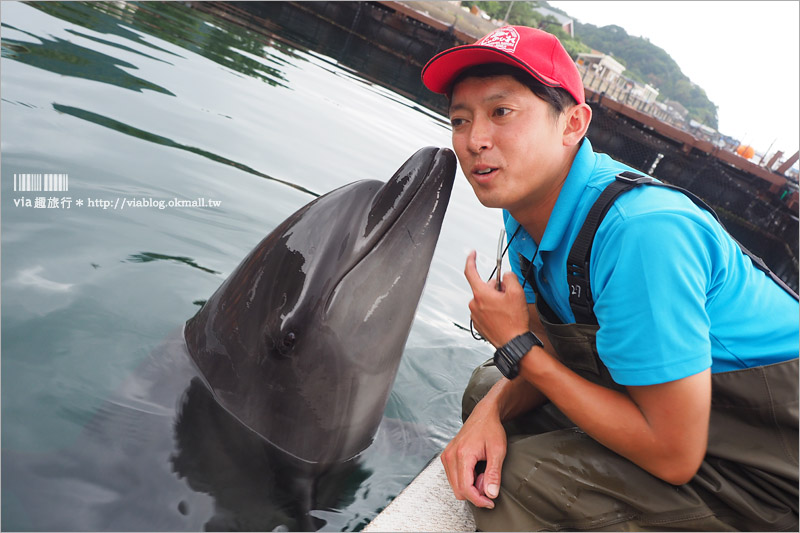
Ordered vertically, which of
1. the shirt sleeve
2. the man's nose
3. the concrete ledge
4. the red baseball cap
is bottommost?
the concrete ledge

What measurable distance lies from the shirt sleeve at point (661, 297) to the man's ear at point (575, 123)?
0.66 m

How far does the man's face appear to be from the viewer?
2568 mm

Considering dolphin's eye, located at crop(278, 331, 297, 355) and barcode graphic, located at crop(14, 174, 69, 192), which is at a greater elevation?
dolphin's eye, located at crop(278, 331, 297, 355)

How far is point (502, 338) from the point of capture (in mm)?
2602

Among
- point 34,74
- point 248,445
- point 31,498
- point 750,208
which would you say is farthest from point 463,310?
point 750,208

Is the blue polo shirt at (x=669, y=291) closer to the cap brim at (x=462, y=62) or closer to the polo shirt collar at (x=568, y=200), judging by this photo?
the polo shirt collar at (x=568, y=200)

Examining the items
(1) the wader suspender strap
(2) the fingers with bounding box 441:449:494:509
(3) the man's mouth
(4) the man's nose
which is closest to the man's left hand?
(1) the wader suspender strap

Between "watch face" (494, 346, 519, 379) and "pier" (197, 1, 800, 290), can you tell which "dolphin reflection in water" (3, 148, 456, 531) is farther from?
"pier" (197, 1, 800, 290)

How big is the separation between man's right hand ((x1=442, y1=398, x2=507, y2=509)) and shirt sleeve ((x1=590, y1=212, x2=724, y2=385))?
0.78 m

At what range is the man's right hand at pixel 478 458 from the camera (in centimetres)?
265

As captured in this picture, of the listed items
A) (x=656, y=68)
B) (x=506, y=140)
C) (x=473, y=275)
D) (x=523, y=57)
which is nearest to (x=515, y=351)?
(x=473, y=275)

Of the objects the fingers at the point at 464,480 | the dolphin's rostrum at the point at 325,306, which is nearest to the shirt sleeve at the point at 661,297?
the fingers at the point at 464,480

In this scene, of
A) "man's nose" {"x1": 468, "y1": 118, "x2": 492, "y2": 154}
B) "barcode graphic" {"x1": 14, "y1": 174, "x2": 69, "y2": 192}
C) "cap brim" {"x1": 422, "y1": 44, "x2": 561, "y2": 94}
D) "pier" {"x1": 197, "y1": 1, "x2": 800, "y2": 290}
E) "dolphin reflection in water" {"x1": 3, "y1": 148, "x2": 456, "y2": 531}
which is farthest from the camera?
"pier" {"x1": 197, "y1": 1, "x2": 800, "y2": 290}

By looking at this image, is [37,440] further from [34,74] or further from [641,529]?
[34,74]
